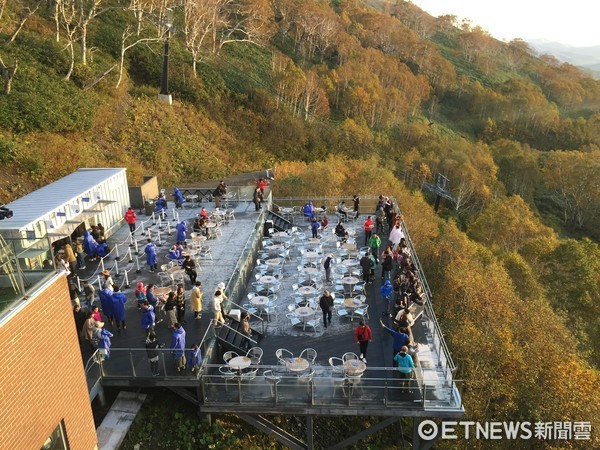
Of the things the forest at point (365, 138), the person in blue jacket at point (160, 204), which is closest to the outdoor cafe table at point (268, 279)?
the forest at point (365, 138)

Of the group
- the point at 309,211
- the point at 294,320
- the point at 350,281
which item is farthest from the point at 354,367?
the point at 309,211

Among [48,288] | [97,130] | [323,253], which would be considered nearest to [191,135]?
[97,130]

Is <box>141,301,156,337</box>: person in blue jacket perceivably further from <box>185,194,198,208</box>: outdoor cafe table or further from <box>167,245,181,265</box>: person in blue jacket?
<box>185,194,198,208</box>: outdoor cafe table

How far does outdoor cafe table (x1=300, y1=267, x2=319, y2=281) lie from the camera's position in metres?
18.3

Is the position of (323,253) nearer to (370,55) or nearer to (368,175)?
(368,175)

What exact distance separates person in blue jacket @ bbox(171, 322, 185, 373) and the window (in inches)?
144

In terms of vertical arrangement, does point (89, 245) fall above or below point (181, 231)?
below

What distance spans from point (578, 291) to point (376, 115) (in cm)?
4265

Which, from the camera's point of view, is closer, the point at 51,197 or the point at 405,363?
the point at 405,363

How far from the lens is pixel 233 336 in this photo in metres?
14.5

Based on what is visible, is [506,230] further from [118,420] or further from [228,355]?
[118,420]

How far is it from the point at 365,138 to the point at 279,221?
3873cm

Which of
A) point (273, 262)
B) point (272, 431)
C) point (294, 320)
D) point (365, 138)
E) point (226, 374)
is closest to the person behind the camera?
point (226, 374)

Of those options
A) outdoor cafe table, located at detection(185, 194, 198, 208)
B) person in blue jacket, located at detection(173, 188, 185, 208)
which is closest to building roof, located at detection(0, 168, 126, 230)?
person in blue jacket, located at detection(173, 188, 185, 208)
